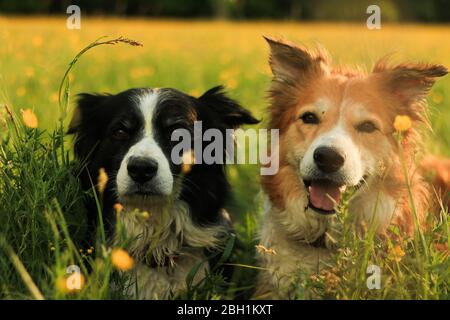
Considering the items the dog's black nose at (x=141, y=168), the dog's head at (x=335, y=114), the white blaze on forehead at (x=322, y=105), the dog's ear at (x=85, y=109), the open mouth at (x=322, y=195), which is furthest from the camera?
the dog's ear at (x=85, y=109)

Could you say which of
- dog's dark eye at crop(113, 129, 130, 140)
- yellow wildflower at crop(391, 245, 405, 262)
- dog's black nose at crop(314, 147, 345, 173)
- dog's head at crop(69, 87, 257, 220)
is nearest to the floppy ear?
dog's head at crop(69, 87, 257, 220)

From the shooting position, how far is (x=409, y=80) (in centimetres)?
401

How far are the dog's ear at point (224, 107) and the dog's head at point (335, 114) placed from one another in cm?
20

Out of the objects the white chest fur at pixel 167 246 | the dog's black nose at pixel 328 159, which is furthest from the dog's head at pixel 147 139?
the dog's black nose at pixel 328 159

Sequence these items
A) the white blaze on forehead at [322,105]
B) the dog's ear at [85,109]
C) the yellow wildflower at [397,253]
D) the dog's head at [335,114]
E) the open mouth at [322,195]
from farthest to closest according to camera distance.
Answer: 1. the dog's ear at [85,109]
2. the white blaze on forehead at [322,105]
3. the open mouth at [322,195]
4. the dog's head at [335,114]
5. the yellow wildflower at [397,253]

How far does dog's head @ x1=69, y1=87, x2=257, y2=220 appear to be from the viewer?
3.50 m

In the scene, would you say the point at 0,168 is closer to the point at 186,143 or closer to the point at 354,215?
the point at 186,143

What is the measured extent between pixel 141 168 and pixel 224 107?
0.97 m

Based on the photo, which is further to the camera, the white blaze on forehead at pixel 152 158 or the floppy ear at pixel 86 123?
the floppy ear at pixel 86 123

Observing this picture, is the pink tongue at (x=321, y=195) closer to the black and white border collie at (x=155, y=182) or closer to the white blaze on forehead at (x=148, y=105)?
the black and white border collie at (x=155, y=182)

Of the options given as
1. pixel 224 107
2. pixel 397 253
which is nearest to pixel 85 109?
pixel 224 107

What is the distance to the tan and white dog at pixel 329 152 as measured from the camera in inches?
143

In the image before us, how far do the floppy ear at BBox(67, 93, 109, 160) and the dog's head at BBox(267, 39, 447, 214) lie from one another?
3.80 feet

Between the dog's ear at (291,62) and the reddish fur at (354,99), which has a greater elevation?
the dog's ear at (291,62)
